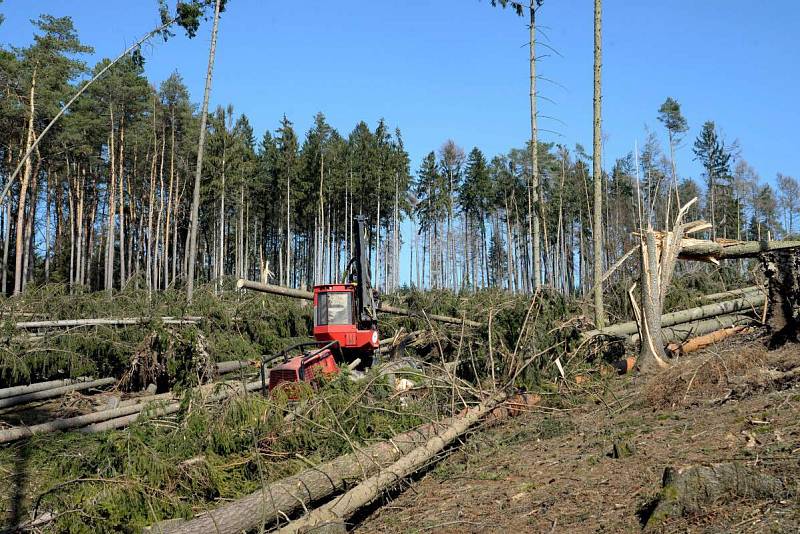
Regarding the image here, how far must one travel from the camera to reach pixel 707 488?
4.01 m

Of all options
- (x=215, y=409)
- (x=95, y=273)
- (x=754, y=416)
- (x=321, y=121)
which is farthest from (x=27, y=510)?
(x=321, y=121)

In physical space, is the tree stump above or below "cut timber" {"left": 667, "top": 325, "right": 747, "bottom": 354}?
above

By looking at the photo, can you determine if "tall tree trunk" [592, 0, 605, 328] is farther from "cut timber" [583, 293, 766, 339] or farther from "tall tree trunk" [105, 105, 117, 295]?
"tall tree trunk" [105, 105, 117, 295]

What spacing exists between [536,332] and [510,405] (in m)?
1.04

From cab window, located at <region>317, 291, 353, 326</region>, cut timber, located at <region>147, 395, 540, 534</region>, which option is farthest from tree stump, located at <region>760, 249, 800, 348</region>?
cab window, located at <region>317, 291, 353, 326</region>

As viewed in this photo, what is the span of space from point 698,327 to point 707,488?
728 centimetres

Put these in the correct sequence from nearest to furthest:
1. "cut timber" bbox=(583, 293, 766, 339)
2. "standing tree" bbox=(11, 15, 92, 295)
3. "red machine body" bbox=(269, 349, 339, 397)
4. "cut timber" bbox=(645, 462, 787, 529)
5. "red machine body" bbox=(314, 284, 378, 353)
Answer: "cut timber" bbox=(645, 462, 787, 529)
"red machine body" bbox=(269, 349, 339, 397)
"cut timber" bbox=(583, 293, 766, 339)
"red machine body" bbox=(314, 284, 378, 353)
"standing tree" bbox=(11, 15, 92, 295)

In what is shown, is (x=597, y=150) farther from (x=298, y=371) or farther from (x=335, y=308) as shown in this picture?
(x=298, y=371)

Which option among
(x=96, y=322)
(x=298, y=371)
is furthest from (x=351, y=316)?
(x=96, y=322)

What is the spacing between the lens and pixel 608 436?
608cm

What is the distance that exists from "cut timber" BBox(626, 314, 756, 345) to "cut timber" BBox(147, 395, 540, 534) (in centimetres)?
528

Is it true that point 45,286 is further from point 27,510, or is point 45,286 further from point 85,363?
point 27,510

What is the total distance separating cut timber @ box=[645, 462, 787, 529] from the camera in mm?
3928

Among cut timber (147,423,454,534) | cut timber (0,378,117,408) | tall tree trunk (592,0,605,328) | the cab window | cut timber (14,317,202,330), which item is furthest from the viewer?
tall tree trunk (592,0,605,328)
